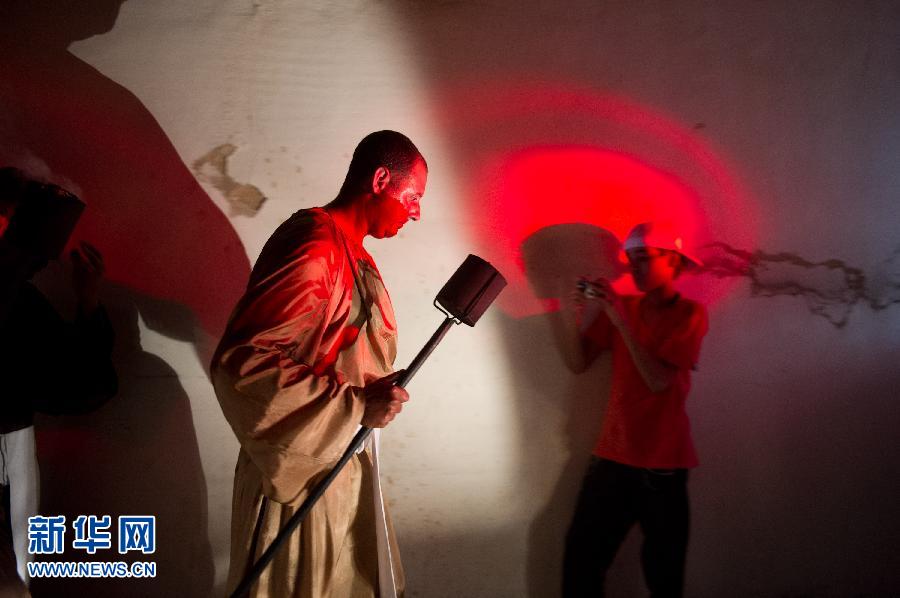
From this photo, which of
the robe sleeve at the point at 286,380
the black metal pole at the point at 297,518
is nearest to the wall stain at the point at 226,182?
the robe sleeve at the point at 286,380

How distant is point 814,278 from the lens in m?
3.28

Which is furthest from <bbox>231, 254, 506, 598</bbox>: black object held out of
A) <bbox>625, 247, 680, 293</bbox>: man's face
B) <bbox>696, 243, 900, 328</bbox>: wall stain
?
<bbox>696, 243, 900, 328</bbox>: wall stain

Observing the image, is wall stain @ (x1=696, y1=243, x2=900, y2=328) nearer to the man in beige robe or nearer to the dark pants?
the dark pants

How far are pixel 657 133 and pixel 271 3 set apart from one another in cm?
203

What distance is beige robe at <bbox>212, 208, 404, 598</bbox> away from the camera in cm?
173

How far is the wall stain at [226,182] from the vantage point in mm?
2898

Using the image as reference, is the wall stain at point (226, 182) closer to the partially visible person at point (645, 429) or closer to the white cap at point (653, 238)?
the partially visible person at point (645, 429)

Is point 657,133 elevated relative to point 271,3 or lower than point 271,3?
elevated

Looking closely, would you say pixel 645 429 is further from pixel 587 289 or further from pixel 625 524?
pixel 587 289

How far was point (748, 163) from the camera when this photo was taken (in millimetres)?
3213

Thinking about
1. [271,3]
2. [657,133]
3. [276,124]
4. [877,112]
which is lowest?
[276,124]

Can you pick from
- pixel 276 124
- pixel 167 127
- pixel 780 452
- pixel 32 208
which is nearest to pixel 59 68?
pixel 167 127

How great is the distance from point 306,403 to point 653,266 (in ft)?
6.11

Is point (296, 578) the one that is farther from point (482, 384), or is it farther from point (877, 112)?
point (877, 112)
